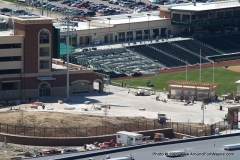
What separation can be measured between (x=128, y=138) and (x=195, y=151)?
23749 mm

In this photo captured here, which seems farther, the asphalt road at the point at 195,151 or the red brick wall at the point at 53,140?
the red brick wall at the point at 53,140

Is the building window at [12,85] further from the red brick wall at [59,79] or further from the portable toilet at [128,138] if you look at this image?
the portable toilet at [128,138]

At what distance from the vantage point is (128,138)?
118m

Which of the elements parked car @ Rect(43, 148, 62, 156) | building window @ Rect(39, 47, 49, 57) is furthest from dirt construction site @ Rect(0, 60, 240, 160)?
building window @ Rect(39, 47, 49, 57)

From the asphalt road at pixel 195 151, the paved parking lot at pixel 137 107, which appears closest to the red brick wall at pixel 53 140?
the paved parking lot at pixel 137 107

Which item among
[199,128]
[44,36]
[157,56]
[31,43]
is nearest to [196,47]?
[157,56]

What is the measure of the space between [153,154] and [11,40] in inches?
2410

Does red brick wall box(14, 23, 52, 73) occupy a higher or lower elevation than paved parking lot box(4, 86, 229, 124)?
higher

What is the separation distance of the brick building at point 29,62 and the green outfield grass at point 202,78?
53.7 feet

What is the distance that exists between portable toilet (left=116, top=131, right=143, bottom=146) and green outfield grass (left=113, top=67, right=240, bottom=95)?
139 ft

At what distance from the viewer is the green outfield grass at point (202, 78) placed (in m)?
164

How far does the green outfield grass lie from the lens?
164 metres

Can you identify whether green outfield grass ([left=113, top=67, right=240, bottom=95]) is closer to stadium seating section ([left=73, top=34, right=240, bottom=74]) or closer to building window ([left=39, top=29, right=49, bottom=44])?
stadium seating section ([left=73, top=34, right=240, bottom=74])

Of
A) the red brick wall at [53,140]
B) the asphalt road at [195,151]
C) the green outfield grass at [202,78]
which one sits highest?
the asphalt road at [195,151]
